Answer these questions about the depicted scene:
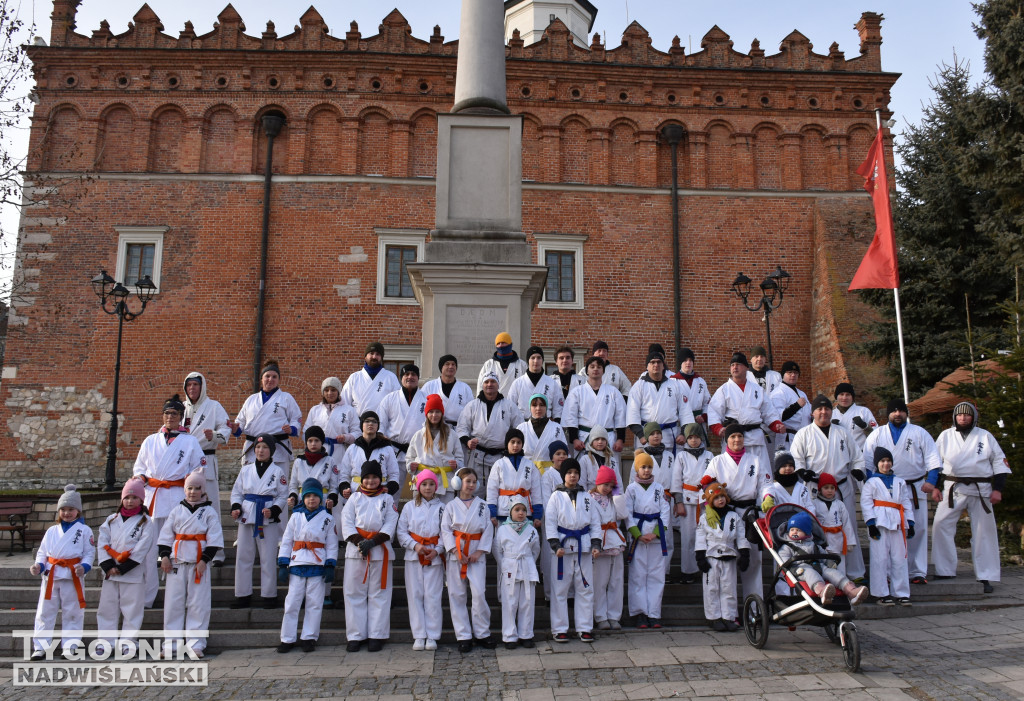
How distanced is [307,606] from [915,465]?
267 inches

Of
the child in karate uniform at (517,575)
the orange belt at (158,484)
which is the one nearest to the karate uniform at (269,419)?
the orange belt at (158,484)

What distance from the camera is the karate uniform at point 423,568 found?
668 cm

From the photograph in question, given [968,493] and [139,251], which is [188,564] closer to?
[968,493]

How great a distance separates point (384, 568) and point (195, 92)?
1766 cm

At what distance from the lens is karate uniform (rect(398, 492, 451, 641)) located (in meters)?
6.68

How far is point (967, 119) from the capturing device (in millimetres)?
15844

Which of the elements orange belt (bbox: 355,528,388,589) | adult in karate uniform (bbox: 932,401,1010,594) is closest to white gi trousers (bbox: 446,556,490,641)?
orange belt (bbox: 355,528,388,589)

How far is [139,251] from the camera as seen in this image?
19531 mm

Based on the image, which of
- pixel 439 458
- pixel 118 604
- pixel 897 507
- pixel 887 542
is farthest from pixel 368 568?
pixel 897 507

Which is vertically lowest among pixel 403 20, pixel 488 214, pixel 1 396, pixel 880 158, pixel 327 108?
pixel 1 396

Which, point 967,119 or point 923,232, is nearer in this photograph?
point 967,119

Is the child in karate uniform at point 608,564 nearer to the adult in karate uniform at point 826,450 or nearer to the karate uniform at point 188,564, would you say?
the adult in karate uniform at point 826,450

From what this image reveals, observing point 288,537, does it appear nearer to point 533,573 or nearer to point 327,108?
point 533,573

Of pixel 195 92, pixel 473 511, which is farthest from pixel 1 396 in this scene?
pixel 473 511
